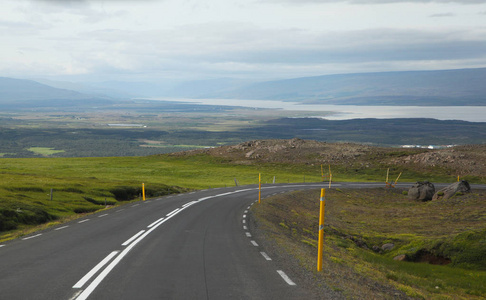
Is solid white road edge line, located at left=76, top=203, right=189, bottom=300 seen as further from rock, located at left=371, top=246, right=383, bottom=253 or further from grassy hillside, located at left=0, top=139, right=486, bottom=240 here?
grassy hillside, located at left=0, top=139, right=486, bottom=240

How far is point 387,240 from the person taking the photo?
2605 cm

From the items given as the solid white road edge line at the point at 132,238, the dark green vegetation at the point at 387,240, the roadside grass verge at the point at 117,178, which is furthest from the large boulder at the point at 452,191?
the solid white road edge line at the point at 132,238

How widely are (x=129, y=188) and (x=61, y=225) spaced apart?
2201cm

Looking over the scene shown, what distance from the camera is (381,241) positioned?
26438 millimetres

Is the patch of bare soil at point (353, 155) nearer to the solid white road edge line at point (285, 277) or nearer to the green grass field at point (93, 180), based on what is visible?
the green grass field at point (93, 180)

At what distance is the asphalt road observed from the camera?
999 cm

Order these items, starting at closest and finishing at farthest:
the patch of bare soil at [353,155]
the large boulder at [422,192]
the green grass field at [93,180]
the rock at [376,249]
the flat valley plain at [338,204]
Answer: the flat valley plain at [338,204], the rock at [376,249], the green grass field at [93,180], the large boulder at [422,192], the patch of bare soil at [353,155]

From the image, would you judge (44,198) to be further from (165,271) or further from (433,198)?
(433,198)

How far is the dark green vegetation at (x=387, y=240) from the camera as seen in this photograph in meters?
13.6

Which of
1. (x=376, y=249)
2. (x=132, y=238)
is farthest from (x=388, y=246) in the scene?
(x=132, y=238)

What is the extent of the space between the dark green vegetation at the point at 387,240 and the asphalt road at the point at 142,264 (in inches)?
73.6

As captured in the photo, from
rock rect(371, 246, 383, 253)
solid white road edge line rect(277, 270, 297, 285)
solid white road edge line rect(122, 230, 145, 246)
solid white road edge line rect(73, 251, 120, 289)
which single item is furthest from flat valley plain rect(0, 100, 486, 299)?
solid white road edge line rect(73, 251, 120, 289)

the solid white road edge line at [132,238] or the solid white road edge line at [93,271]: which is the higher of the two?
the solid white road edge line at [93,271]

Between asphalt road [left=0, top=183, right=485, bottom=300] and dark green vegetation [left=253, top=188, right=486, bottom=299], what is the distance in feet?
6.14
